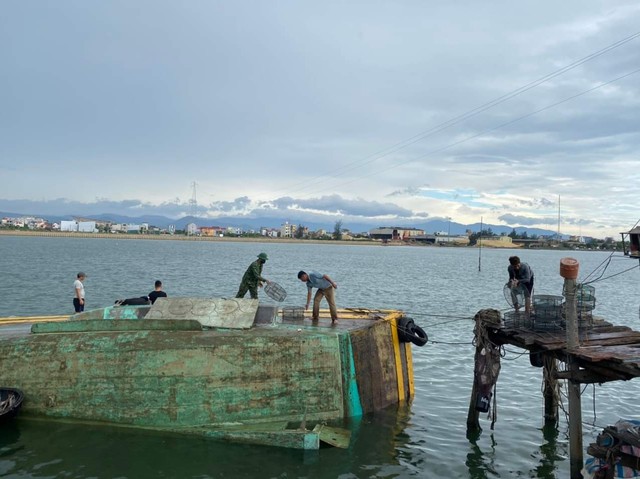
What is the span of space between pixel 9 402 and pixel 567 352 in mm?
10841

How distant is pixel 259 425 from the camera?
1082cm

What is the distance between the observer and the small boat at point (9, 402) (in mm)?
10340

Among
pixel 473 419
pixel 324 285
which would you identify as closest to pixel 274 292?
pixel 324 285

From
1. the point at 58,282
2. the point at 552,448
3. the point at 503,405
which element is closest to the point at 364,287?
the point at 58,282

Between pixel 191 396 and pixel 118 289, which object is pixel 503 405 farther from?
pixel 118 289

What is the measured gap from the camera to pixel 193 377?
10898 millimetres

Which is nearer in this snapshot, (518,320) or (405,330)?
(518,320)

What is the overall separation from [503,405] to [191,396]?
834 cm

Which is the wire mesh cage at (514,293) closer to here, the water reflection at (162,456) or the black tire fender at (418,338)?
the black tire fender at (418,338)

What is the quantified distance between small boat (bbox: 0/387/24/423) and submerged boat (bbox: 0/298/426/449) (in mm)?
237

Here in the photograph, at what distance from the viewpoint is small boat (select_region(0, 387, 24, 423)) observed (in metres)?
10.3

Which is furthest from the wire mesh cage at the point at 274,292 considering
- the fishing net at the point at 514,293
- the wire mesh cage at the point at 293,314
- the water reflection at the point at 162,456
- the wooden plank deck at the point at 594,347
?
the fishing net at the point at 514,293

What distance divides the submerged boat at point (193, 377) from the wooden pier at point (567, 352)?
108 inches

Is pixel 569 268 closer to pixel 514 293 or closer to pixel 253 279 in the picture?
pixel 514 293
